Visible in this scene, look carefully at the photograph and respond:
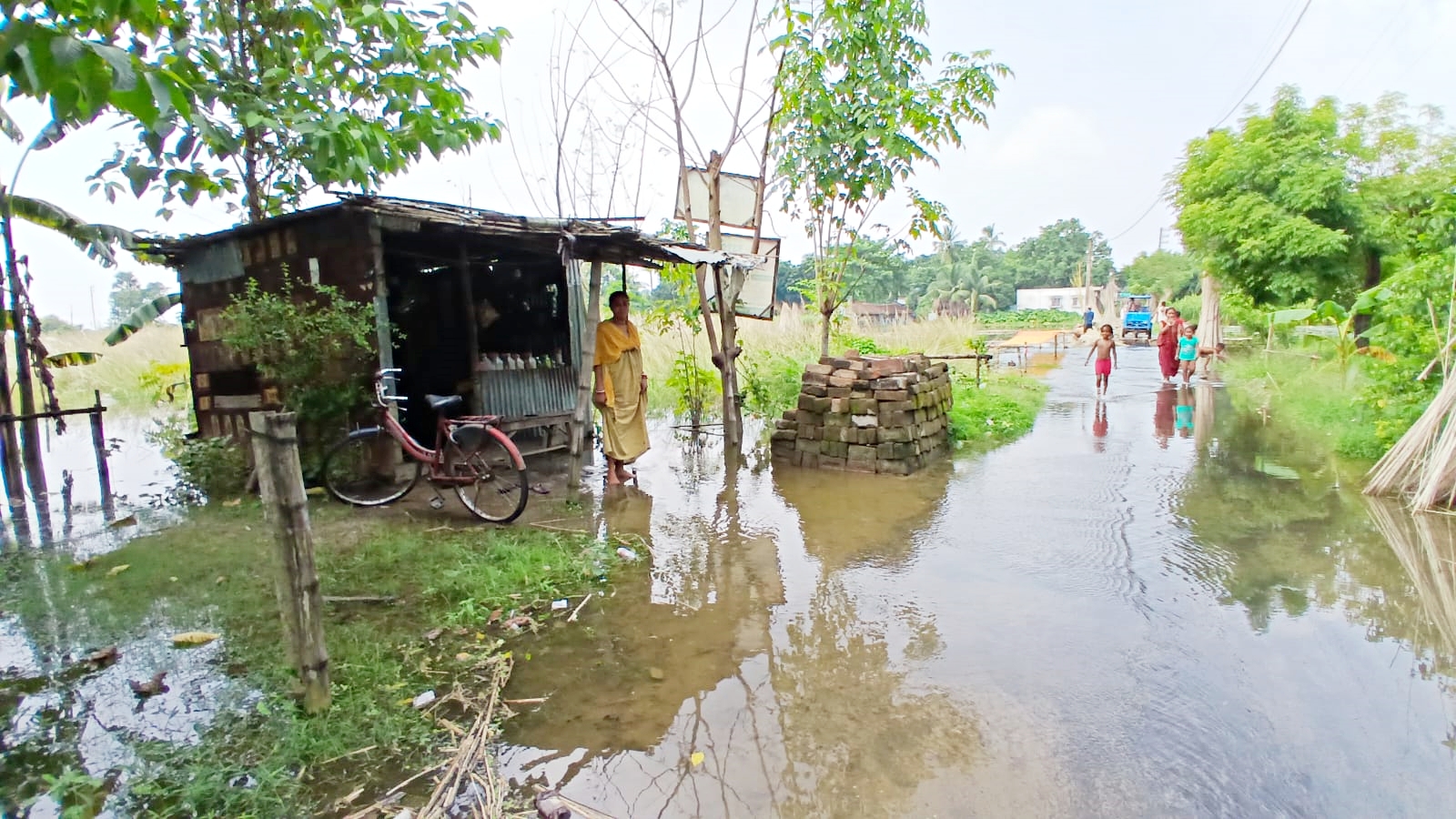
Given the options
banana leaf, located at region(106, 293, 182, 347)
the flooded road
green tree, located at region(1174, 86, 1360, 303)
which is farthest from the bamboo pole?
green tree, located at region(1174, 86, 1360, 303)

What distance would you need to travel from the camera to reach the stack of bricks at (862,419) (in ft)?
25.7

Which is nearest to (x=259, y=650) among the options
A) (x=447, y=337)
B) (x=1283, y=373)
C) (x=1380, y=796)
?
(x=1380, y=796)

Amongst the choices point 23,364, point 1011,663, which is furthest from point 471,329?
point 1011,663

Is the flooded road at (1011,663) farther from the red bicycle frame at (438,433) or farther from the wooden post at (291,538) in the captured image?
the red bicycle frame at (438,433)

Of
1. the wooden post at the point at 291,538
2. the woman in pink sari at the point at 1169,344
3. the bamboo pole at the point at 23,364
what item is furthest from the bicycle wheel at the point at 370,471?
the woman in pink sari at the point at 1169,344

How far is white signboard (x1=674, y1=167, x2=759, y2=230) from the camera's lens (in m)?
8.95

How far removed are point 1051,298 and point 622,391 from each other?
6268 centimetres

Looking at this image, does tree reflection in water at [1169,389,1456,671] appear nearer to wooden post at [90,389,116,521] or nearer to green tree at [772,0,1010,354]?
green tree at [772,0,1010,354]

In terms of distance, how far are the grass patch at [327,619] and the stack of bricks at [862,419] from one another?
11.4ft

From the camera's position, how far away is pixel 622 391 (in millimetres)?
7191

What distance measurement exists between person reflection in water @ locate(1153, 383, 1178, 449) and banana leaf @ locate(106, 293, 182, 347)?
1187 centimetres

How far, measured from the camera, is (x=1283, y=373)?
51.3ft

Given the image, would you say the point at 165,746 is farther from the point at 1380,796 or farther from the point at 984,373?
the point at 984,373

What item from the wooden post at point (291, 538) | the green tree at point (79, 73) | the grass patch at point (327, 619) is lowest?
Result: the grass patch at point (327, 619)
